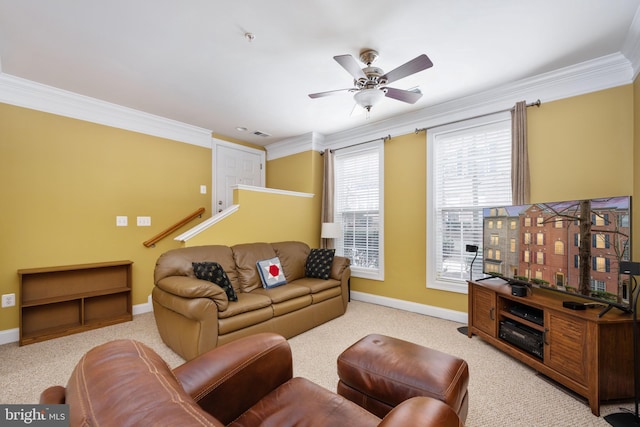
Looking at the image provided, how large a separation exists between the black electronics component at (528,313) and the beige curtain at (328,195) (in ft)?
9.04

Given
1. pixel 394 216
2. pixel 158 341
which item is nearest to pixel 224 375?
pixel 158 341

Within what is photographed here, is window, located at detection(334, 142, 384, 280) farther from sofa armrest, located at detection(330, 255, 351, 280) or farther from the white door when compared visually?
the white door

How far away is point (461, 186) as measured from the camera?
357 centimetres

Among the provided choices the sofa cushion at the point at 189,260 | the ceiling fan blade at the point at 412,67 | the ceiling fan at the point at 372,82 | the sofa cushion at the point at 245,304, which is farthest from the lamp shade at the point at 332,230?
the ceiling fan blade at the point at 412,67

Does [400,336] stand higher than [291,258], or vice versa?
[291,258]

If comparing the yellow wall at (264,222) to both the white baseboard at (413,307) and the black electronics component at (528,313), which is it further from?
the black electronics component at (528,313)

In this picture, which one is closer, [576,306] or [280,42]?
[576,306]

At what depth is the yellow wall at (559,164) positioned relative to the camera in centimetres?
261

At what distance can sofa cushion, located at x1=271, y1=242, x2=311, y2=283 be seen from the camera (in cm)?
376

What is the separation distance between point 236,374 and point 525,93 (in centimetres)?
384

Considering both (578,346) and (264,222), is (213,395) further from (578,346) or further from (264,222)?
(264,222)

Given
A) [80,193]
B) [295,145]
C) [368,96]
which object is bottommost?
[80,193]

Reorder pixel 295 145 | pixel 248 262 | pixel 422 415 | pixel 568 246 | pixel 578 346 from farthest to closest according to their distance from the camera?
pixel 295 145 → pixel 248 262 → pixel 568 246 → pixel 578 346 → pixel 422 415

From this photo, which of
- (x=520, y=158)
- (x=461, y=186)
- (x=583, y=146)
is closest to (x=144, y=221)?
(x=461, y=186)
